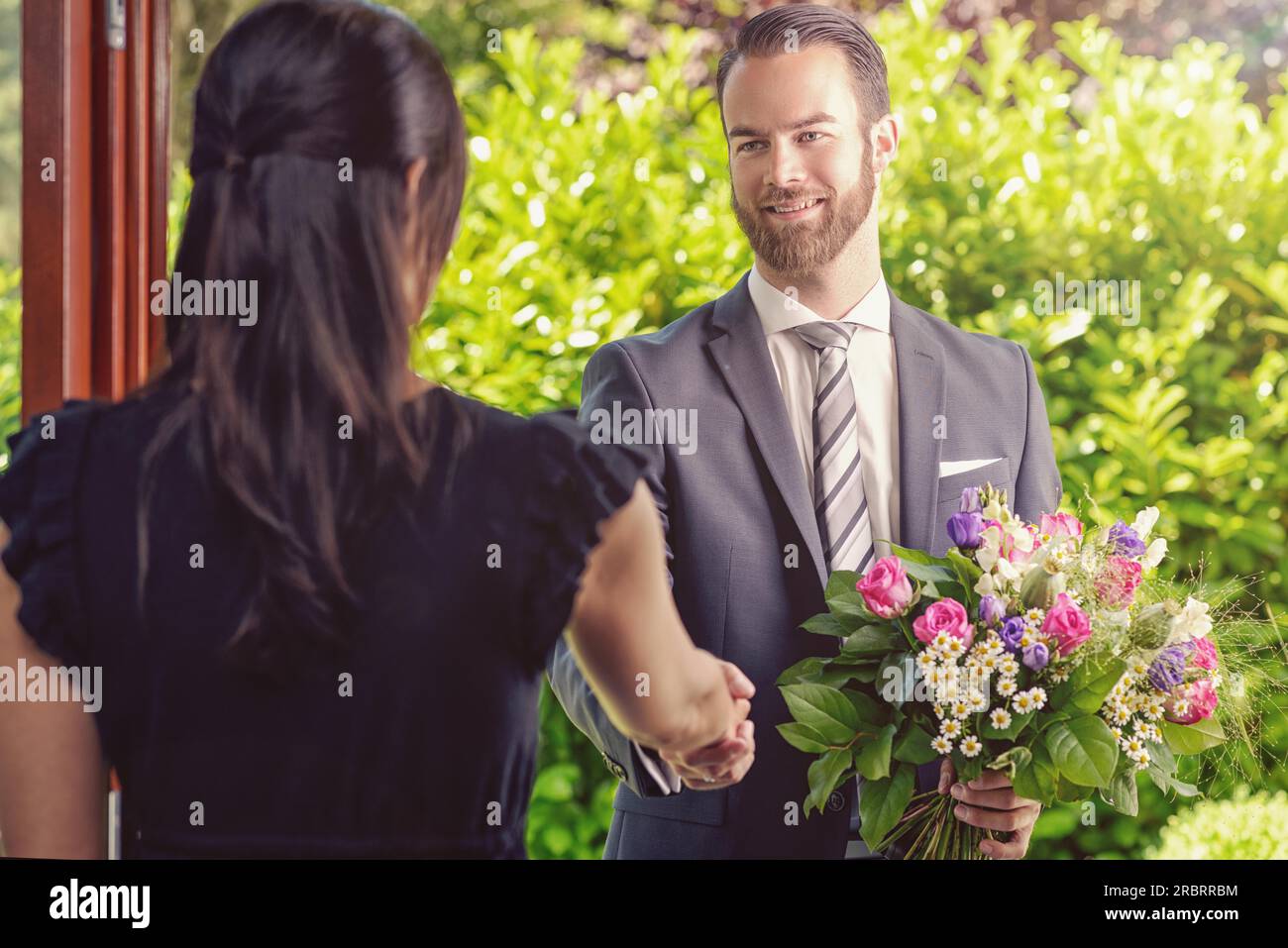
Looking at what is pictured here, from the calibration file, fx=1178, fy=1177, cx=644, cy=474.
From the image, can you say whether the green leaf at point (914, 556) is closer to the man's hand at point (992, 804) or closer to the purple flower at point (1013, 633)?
the purple flower at point (1013, 633)

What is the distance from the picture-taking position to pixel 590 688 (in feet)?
6.57

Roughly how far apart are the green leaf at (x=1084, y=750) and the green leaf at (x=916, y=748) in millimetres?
177

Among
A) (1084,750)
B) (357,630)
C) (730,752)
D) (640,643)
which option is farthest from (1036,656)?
(357,630)

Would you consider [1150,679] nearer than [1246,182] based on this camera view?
Yes

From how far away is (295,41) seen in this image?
1.56 metres

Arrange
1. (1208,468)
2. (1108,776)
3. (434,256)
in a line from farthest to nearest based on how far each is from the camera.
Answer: (1208,468) → (1108,776) → (434,256)

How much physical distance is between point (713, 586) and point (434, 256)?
0.78 m

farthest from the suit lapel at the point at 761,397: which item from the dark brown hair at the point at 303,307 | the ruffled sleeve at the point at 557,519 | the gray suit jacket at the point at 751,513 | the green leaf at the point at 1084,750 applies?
the dark brown hair at the point at 303,307

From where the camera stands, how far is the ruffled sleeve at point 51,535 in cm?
150

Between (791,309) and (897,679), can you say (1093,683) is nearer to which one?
(897,679)
